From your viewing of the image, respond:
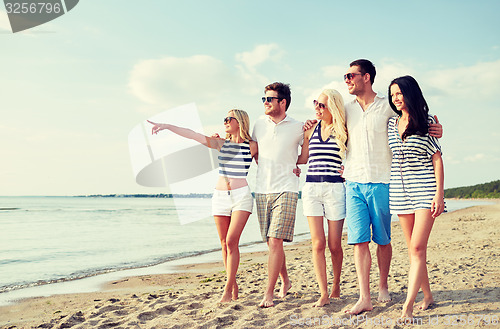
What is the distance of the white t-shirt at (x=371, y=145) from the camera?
3.87 metres

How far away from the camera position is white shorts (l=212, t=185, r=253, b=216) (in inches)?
175

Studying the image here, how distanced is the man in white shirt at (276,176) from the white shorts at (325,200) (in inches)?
9.5

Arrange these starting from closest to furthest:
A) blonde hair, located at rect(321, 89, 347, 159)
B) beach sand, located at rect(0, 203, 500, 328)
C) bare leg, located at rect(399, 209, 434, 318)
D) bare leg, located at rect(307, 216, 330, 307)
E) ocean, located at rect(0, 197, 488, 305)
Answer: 1. bare leg, located at rect(399, 209, 434, 318)
2. beach sand, located at rect(0, 203, 500, 328)
3. blonde hair, located at rect(321, 89, 347, 159)
4. bare leg, located at rect(307, 216, 330, 307)
5. ocean, located at rect(0, 197, 488, 305)

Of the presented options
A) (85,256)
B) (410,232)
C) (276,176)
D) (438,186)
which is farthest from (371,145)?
(85,256)

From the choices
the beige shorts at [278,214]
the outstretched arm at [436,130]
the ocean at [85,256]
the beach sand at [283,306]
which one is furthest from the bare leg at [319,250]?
the ocean at [85,256]

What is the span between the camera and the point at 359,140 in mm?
3969

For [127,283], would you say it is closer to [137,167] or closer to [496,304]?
[137,167]

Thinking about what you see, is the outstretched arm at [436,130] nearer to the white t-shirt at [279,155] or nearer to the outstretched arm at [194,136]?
the white t-shirt at [279,155]

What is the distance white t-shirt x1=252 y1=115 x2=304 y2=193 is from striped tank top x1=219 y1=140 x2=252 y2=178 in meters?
0.16

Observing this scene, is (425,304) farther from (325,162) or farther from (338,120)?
(338,120)

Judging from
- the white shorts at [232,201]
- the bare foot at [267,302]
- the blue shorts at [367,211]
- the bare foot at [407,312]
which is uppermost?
the white shorts at [232,201]

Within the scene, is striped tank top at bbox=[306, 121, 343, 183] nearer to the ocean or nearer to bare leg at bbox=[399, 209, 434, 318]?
bare leg at bbox=[399, 209, 434, 318]

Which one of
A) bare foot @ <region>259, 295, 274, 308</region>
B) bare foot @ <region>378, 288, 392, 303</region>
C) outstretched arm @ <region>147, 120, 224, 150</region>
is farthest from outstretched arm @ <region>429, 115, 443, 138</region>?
bare foot @ <region>259, 295, 274, 308</region>

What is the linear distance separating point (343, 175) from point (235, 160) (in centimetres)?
128
